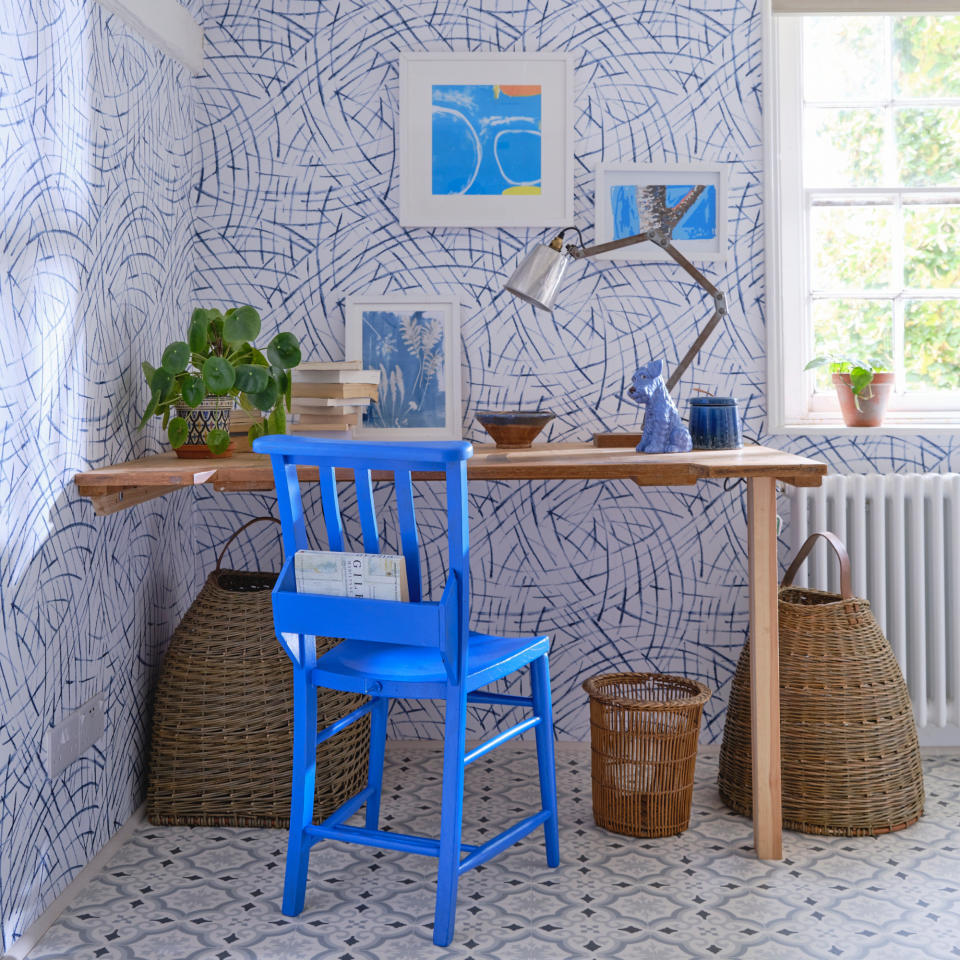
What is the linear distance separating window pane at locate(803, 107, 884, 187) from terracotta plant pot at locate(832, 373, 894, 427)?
599mm

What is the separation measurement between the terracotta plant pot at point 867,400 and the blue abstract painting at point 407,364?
3.65 ft

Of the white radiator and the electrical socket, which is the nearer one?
the electrical socket

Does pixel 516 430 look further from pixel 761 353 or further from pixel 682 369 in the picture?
pixel 761 353

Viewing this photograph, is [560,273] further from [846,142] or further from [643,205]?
[846,142]

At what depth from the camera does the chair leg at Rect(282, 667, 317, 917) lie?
203cm

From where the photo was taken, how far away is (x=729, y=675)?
2.99 meters

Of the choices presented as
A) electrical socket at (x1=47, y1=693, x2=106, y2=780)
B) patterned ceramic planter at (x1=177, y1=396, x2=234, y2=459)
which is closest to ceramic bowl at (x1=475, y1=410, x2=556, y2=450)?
patterned ceramic planter at (x1=177, y1=396, x2=234, y2=459)

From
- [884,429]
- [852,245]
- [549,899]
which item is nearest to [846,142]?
[852,245]

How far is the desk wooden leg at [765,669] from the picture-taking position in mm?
2268

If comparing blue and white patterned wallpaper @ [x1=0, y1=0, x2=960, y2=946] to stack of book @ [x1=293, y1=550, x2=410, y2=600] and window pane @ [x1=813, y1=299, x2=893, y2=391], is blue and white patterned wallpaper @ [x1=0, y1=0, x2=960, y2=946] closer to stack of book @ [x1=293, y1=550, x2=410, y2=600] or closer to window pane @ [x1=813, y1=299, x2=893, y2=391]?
window pane @ [x1=813, y1=299, x2=893, y2=391]

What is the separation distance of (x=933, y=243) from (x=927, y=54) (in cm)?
53

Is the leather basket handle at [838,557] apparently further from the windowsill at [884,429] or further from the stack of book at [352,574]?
the stack of book at [352,574]

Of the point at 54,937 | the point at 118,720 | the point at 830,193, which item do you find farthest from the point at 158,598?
the point at 830,193

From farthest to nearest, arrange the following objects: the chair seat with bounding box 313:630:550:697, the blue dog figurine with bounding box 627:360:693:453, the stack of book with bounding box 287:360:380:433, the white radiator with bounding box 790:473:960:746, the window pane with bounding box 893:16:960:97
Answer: the window pane with bounding box 893:16:960:97
the white radiator with bounding box 790:473:960:746
the stack of book with bounding box 287:360:380:433
the blue dog figurine with bounding box 627:360:693:453
the chair seat with bounding box 313:630:550:697
